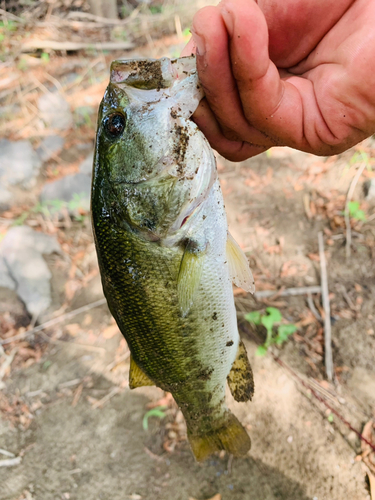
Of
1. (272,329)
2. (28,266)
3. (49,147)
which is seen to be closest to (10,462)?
(28,266)

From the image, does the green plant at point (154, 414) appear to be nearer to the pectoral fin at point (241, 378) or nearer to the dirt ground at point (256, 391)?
the dirt ground at point (256, 391)

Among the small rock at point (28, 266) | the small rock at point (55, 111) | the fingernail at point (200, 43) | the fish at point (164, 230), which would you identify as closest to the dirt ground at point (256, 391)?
the small rock at point (28, 266)

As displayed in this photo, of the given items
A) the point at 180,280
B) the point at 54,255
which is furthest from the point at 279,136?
the point at 54,255

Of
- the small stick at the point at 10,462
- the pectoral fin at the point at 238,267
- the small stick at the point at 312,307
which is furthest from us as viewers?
the small stick at the point at 312,307

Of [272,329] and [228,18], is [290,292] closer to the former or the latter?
[272,329]

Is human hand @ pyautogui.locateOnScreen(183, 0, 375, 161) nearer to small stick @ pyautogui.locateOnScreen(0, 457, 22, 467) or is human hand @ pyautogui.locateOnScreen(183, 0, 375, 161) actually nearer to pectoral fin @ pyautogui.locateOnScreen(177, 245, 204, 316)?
pectoral fin @ pyautogui.locateOnScreen(177, 245, 204, 316)
